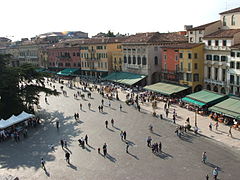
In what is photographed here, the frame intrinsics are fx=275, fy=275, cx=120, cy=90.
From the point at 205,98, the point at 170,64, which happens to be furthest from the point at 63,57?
the point at 205,98

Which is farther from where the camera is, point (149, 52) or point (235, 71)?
point (149, 52)

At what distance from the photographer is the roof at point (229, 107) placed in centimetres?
3296

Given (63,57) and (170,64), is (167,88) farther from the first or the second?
(63,57)

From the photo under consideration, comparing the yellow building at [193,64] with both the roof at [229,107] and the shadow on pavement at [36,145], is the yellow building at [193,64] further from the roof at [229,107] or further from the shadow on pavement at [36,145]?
the shadow on pavement at [36,145]

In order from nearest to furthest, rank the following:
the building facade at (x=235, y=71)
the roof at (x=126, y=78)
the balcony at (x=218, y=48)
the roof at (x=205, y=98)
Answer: the building facade at (x=235, y=71) → the roof at (x=205, y=98) → the balcony at (x=218, y=48) → the roof at (x=126, y=78)

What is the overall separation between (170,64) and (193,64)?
6586mm

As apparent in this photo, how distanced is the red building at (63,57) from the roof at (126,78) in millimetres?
20674

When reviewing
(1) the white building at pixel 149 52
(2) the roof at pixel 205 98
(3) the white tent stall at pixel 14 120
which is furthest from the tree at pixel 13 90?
(1) the white building at pixel 149 52

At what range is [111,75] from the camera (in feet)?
224

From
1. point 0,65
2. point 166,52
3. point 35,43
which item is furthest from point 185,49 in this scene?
point 35,43

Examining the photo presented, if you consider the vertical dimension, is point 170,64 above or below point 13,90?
above

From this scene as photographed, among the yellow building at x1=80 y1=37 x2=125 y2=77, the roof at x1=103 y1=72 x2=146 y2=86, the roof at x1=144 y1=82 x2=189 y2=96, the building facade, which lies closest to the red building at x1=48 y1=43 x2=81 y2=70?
the yellow building at x1=80 y1=37 x2=125 y2=77

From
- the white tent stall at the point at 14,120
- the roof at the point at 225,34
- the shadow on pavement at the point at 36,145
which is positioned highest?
the roof at the point at 225,34

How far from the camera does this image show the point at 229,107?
1364 inches
